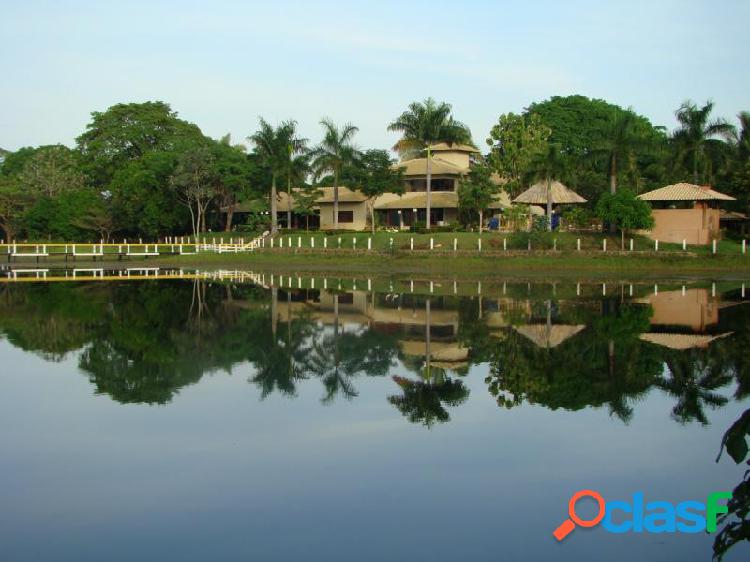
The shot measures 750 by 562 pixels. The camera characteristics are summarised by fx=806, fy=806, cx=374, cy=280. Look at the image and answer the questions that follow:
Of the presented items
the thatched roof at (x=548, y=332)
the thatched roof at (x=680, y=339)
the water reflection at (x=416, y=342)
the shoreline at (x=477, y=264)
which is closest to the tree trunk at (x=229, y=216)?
the shoreline at (x=477, y=264)

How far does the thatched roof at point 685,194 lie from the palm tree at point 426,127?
51.8ft

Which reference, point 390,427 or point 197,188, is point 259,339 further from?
point 197,188

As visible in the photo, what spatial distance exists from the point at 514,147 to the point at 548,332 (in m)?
44.2

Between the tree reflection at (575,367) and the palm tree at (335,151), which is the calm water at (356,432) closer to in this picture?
the tree reflection at (575,367)

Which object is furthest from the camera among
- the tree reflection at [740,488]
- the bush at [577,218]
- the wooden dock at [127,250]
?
the wooden dock at [127,250]

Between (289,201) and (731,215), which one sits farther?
(289,201)

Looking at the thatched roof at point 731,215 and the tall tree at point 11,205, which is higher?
the tall tree at point 11,205

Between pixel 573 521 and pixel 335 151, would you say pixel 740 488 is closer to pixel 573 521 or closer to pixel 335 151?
pixel 573 521

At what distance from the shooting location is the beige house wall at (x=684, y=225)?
5234cm

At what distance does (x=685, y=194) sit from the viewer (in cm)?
5228

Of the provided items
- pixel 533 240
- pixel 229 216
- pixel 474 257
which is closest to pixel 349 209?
pixel 229 216

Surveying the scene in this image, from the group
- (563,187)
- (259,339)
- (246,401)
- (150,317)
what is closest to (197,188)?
(563,187)

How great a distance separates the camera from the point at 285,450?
1214cm

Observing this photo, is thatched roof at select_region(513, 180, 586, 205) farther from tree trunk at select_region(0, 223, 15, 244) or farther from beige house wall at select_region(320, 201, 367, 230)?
tree trunk at select_region(0, 223, 15, 244)
